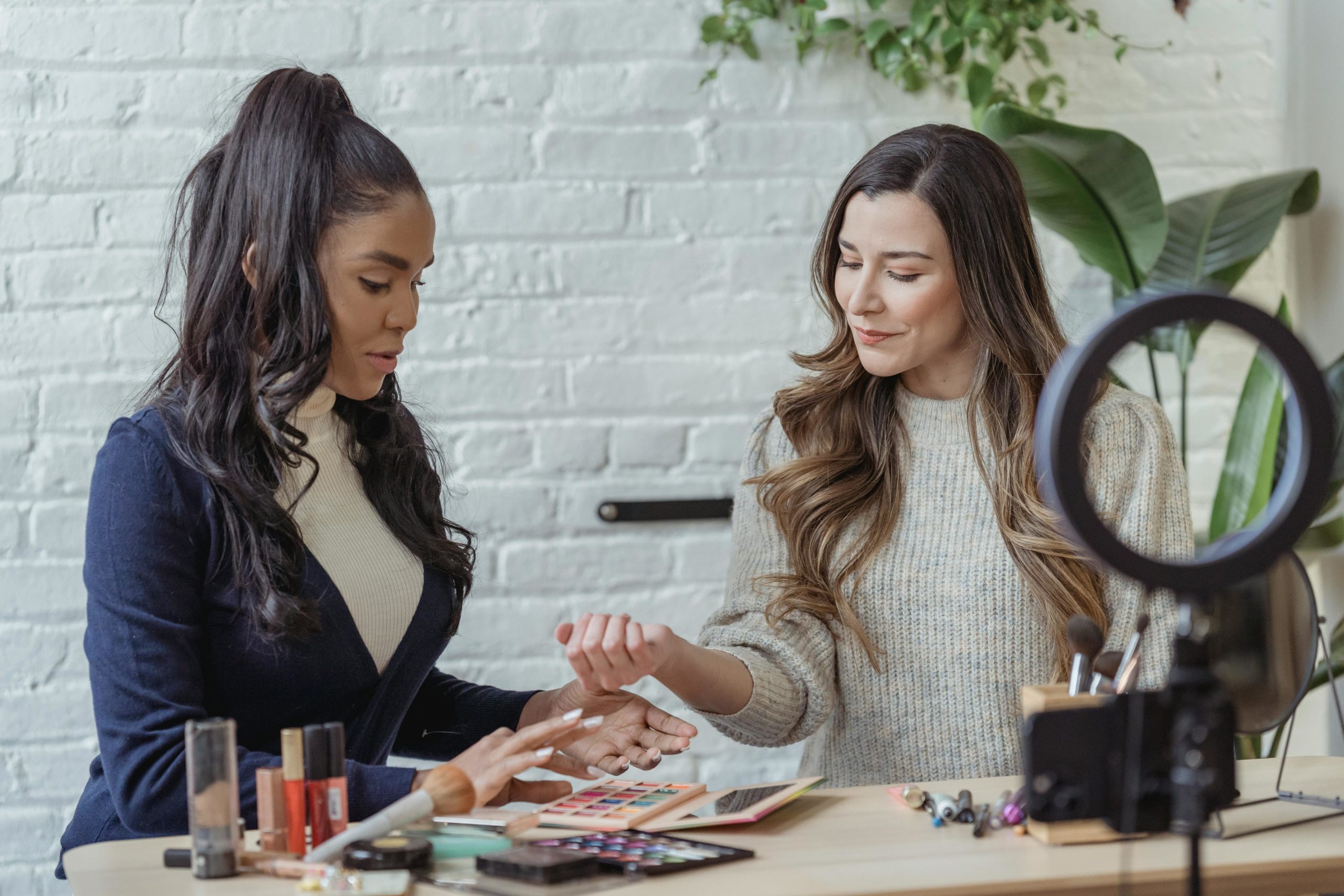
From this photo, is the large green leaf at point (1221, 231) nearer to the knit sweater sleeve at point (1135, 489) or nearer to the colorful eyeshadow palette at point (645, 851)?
the knit sweater sleeve at point (1135, 489)

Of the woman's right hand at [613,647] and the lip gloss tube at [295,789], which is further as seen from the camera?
the woman's right hand at [613,647]

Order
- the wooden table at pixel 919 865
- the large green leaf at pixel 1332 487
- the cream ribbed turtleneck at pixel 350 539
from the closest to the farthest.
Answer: the wooden table at pixel 919 865 → the cream ribbed turtleneck at pixel 350 539 → the large green leaf at pixel 1332 487

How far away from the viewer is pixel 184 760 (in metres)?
1.08

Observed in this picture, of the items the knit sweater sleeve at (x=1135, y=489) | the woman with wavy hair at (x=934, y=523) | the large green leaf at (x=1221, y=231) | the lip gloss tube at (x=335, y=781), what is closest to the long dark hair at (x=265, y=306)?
the lip gloss tube at (x=335, y=781)

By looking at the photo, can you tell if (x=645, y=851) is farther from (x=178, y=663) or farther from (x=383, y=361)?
(x=383, y=361)

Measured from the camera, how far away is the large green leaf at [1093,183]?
1.78 meters

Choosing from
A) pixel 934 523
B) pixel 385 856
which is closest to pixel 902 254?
pixel 934 523

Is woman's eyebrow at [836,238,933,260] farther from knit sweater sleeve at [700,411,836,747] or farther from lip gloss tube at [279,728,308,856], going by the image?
lip gloss tube at [279,728,308,856]

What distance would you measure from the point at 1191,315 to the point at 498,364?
135 cm

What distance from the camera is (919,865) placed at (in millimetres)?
954

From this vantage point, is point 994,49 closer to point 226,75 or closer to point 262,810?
point 226,75

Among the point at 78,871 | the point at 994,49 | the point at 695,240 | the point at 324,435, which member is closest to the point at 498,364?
the point at 695,240

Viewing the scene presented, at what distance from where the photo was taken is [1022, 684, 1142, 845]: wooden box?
995 mm

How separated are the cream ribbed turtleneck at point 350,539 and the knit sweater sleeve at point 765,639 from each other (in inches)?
14.4
